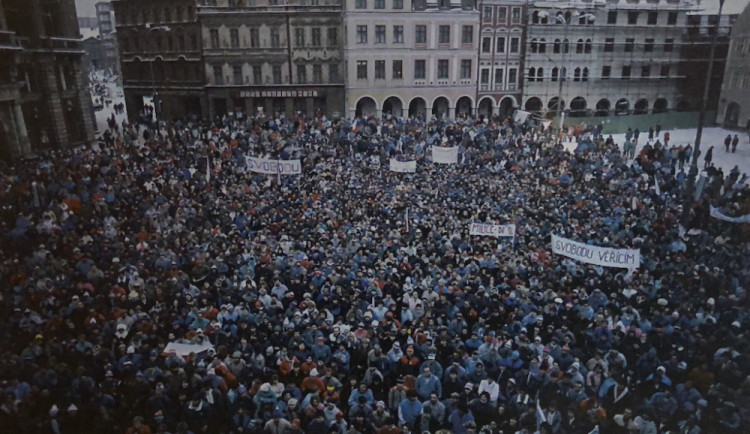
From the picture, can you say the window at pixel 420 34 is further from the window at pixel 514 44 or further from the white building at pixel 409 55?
the window at pixel 514 44

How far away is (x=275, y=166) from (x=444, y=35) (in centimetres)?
2358

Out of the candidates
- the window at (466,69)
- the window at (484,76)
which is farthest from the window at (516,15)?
the window at (466,69)

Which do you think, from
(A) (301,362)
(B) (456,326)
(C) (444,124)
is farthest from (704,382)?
(C) (444,124)

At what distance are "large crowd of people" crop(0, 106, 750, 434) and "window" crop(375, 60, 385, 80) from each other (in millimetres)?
19606

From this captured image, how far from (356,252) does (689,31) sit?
37894 millimetres

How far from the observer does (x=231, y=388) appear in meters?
8.40

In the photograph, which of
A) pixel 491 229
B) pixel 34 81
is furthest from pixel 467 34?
pixel 34 81

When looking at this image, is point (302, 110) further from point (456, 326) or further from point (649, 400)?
point (649, 400)

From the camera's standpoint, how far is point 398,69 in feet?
121

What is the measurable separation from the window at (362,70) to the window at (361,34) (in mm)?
1284

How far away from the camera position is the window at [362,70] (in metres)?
36.0

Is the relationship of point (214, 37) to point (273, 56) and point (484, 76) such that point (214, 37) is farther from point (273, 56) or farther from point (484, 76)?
point (484, 76)

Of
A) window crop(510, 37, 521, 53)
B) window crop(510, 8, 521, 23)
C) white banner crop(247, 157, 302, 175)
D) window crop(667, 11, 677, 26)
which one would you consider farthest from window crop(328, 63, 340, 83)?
window crop(667, 11, 677, 26)

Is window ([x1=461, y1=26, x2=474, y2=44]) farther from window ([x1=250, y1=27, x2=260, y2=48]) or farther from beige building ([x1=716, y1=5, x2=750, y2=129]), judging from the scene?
beige building ([x1=716, y1=5, x2=750, y2=129])
